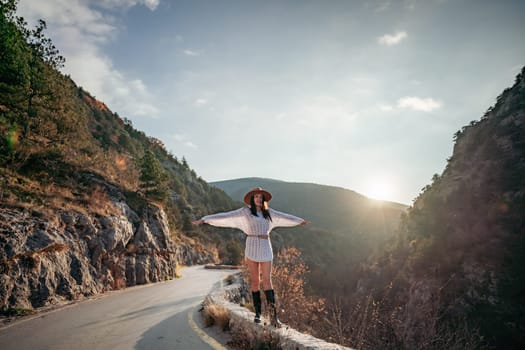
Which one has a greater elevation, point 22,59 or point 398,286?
point 22,59

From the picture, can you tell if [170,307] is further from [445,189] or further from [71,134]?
[445,189]

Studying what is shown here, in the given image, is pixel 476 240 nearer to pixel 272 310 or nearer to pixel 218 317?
pixel 218 317

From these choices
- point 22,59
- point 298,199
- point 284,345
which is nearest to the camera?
point 284,345

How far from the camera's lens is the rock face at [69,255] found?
328 inches

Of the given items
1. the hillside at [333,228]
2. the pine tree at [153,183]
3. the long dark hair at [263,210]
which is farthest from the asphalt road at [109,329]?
the hillside at [333,228]

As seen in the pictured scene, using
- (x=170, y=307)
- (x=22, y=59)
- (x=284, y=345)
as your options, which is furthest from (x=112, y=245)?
(x=284, y=345)

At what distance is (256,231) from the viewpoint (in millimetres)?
5281

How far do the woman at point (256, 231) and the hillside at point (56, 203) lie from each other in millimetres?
6536

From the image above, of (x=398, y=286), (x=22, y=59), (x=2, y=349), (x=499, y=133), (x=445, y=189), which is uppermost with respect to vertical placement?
(x=499, y=133)

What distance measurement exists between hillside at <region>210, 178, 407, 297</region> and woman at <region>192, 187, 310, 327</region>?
53.9 meters

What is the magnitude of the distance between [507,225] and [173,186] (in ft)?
183

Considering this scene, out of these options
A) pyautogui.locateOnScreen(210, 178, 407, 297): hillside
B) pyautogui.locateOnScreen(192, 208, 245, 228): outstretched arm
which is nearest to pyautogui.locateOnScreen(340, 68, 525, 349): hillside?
pyautogui.locateOnScreen(210, 178, 407, 297): hillside

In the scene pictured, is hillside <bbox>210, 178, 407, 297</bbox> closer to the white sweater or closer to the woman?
the woman

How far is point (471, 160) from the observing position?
4684 centimetres
